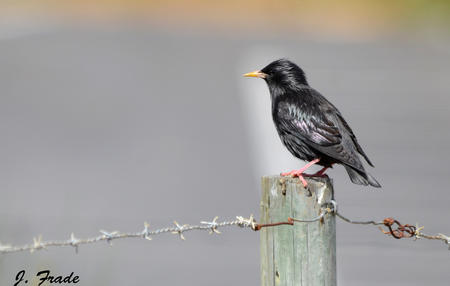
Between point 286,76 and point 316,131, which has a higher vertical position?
point 286,76

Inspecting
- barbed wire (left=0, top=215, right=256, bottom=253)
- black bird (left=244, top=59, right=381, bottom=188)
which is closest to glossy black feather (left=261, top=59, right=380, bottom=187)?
black bird (left=244, top=59, right=381, bottom=188)

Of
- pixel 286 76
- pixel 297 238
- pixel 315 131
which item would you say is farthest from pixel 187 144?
pixel 297 238

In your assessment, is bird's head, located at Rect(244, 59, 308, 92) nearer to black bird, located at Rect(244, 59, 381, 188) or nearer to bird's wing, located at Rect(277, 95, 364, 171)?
black bird, located at Rect(244, 59, 381, 188)

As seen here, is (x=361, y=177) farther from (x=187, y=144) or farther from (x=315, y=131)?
(x=187, y=144)

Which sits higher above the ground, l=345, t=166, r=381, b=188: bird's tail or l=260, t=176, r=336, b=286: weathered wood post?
l=345, t=166, r=381, b=188: bird's tail

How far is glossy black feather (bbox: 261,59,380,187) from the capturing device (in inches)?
249

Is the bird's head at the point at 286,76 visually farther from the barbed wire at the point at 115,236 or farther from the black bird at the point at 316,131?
the barbed wire at the point at 115,236

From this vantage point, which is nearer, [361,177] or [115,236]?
[115,236]

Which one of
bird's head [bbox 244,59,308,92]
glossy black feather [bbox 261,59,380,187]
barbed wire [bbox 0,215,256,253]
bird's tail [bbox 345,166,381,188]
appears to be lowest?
barbed wire [bbox 0,215,256,253]

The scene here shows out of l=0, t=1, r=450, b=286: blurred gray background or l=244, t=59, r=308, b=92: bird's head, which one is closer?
l=244, t=59, r=308, b=92: bird's head

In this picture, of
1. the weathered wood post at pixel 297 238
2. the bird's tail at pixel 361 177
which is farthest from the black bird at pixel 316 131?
the weathered wood post at pixel 297 238

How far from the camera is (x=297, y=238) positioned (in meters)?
4.59

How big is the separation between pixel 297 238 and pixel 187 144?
9.62m

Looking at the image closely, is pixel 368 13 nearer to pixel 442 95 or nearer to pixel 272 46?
pixel 272 46
